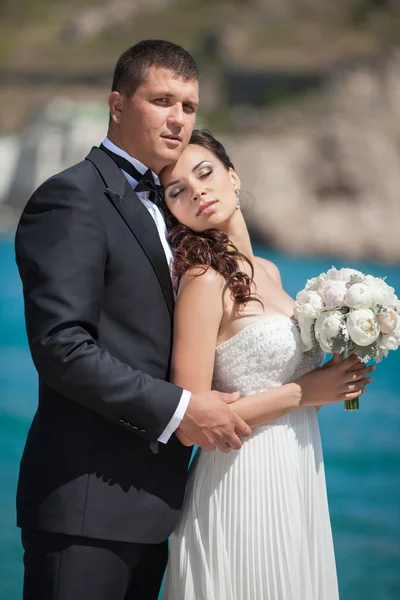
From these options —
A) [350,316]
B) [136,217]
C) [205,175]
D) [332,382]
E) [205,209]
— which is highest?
[205,175]

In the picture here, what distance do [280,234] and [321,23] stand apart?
81.7 ft

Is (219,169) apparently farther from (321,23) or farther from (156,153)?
(321,23)

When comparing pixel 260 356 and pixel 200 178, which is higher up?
pixel 200 178

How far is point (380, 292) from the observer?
2.16 metres

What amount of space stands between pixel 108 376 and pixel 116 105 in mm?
758

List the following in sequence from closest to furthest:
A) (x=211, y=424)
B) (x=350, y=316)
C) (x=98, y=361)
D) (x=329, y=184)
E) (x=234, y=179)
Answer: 1. (x=98, y=361)
2. (x=211, y=424)
3. (x=350, y=316)
4. (x=234, y=179)
5. (x=329, y=184)

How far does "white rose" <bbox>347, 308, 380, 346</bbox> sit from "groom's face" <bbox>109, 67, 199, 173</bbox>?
0.63 metres

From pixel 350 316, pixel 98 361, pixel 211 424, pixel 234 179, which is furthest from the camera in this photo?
pixel 234 179

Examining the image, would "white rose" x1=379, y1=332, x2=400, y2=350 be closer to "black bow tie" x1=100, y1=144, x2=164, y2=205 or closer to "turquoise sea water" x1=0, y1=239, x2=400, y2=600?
"black bow tie" x1=100, y1=144, x2=164, y2=205

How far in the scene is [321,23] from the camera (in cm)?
4312

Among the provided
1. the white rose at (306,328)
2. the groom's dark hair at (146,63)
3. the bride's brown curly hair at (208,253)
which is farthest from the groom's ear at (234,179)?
the white rose at (306,328)

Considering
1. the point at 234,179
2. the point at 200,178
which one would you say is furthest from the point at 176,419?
the point at 234,179

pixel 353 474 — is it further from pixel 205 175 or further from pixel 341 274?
pixel 205 175

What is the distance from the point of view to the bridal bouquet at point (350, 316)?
2.11m
